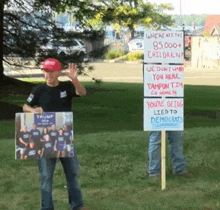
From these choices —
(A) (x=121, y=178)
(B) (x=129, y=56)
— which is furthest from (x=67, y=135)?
(B) (x=129, y=56)

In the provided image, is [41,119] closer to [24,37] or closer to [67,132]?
[67,132]

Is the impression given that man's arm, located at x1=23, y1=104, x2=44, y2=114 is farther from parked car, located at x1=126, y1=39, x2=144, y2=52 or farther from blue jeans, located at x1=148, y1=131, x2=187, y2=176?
parked car, located at x1=126, y1=39, x2=144, y2=52

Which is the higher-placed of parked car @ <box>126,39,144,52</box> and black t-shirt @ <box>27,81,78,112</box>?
parked car @ <box>126,39,144,52</box>

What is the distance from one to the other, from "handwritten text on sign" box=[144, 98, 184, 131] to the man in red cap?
1.99 metres

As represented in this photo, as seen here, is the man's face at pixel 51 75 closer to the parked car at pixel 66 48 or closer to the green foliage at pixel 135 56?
the parked car at pixel 66 48

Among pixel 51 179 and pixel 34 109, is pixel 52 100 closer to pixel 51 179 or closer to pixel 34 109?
pixel 34 109

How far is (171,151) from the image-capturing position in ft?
33.3

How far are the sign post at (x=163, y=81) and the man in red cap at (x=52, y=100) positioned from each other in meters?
1.94

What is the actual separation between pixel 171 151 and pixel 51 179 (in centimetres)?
299

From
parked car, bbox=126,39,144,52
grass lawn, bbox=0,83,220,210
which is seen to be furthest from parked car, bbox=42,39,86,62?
parked car, bbox=126,39,144,52

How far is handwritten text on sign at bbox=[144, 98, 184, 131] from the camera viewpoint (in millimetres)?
9344

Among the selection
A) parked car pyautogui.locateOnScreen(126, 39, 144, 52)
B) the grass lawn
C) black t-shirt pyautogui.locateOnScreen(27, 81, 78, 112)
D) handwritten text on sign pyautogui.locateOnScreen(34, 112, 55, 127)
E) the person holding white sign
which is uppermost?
parked car pyautogui.locateOnScreen(126, 39, 144, 52)

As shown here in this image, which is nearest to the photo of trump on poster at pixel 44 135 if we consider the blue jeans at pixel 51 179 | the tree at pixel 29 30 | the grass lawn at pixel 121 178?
the blue jeans at pixel 51 179

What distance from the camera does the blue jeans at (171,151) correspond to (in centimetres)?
996
